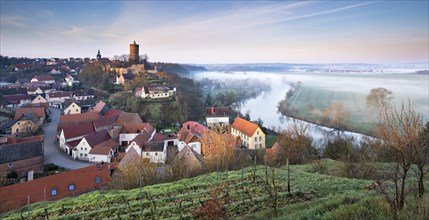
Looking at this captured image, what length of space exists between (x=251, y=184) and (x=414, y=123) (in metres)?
5.09

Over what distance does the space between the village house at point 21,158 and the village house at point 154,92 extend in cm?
2406

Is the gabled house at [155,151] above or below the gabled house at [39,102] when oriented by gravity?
below

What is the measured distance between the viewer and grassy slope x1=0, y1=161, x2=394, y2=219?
18.0 feet

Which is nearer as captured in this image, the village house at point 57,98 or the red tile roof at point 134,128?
the red tile roof at point 134,128

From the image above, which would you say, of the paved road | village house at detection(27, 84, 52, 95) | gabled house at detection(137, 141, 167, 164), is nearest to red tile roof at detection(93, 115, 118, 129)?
the paved road

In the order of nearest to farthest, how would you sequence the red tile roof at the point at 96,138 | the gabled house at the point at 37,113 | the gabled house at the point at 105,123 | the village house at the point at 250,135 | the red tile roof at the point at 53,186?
the red tile roof at the point at 53,186
the red tile roof at the point at 96,138
the village house at the point at 250,135
the gabled house at the point at 105,123
the gabled house at the point at 37,113

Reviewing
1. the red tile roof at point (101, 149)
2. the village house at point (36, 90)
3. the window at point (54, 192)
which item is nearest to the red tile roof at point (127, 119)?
the red tile roof at point (101, 149)

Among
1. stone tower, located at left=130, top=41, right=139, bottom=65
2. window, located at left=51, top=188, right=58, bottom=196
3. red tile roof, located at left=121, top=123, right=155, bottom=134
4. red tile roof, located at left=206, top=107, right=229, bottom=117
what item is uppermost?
stone tower, located at left=130, top=41, right=139, bottom=65

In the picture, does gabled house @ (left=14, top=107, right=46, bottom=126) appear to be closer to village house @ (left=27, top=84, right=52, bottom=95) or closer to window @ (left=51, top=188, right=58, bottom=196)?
village house @ (left=27, top=84, right=52, bottom=95)

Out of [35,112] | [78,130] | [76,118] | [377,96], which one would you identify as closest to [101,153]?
[78,130]

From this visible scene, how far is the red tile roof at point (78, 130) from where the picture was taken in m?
27.9

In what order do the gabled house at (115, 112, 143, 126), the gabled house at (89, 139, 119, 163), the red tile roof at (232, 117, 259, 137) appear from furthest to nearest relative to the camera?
the gabled house at (115, 112, 143, 126) < the red tile roof at (232, 117, 259, 137) < the gabled house at (89, 139, 119, 163)

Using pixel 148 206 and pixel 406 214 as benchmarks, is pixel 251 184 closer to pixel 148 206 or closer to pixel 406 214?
pixel 148 206

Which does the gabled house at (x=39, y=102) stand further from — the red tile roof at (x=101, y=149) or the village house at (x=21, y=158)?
the red tile roof at (x=101, y=149)
